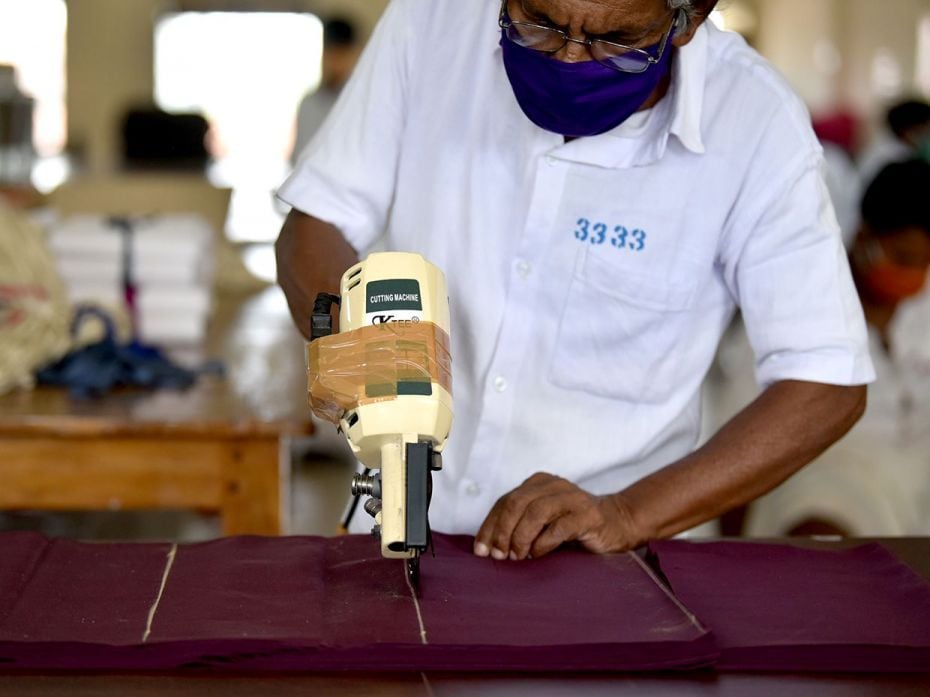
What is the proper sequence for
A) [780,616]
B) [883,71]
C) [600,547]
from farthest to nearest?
[883,71] < [600,547] < [780,616]

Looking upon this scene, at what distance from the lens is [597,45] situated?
61.4 inches

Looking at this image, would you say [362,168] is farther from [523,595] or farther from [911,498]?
[911,498]

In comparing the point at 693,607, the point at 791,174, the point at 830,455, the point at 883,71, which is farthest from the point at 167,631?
the point at 883,71

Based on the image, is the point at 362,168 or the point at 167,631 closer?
the point at 167,631

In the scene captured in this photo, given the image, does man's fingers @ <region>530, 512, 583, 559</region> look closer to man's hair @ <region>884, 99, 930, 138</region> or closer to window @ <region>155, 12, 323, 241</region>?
man's hair @ <region>884, 99, 930, 138</region>

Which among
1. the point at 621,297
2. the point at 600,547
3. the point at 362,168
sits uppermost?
the point at 362,168

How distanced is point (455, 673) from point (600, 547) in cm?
40

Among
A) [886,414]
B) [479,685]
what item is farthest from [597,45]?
[886,414]

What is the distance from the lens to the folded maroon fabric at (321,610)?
1215mm

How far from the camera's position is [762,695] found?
3.93ft

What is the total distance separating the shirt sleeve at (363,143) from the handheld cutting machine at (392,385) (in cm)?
54

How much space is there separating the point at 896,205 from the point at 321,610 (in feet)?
10.1

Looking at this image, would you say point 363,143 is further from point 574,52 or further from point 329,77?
point 329,77

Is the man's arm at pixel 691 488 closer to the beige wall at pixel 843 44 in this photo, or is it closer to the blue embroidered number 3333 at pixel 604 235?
the blue embroidered number 3333 at pixel 604 235
